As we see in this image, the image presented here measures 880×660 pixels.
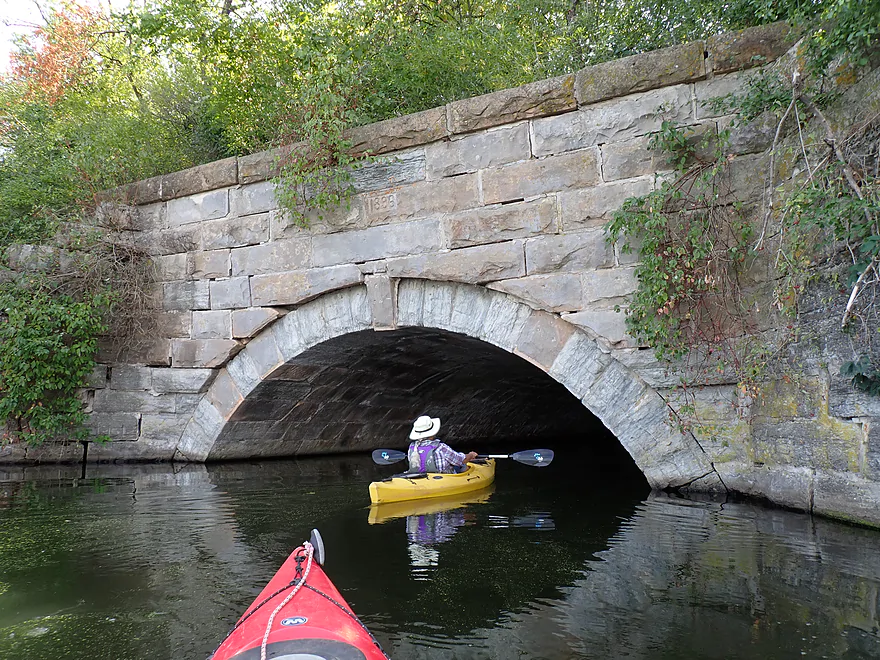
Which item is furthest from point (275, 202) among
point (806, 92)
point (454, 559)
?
point (806, 92)

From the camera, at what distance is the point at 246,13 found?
8273 millimetres

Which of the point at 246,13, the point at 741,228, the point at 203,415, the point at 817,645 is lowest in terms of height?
the point at 817,645

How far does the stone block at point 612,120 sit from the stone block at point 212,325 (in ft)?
11.2

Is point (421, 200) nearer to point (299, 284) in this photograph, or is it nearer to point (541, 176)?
point (541, 176)

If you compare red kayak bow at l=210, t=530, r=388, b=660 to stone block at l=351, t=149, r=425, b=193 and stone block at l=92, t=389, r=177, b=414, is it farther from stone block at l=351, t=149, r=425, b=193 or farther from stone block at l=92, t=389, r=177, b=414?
stone block at l=92, t=389, r=177, b=414

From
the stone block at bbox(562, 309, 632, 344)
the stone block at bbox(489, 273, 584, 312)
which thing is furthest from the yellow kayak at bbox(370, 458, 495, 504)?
the stone block at bbox(562, 309, 632, 344)

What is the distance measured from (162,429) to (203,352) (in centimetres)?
105

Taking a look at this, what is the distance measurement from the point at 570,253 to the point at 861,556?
2.59 meters

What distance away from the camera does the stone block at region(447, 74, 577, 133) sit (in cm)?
525

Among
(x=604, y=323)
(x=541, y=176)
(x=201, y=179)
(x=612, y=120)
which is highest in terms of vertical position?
(x=201, y=179)

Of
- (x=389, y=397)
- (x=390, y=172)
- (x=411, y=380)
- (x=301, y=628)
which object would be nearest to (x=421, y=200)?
(x=390, y=172)

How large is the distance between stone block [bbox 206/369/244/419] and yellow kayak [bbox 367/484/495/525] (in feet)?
6.68

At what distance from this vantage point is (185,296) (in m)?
7.28

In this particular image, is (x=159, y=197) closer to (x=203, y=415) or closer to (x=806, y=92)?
(x=203, y=415)
